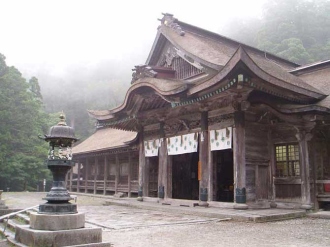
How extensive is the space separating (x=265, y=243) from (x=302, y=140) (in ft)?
21.0

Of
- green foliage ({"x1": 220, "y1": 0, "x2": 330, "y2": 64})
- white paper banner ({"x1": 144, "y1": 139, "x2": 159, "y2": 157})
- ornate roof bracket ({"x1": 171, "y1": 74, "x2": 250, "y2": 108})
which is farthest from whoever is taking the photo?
green foliage ({"x1": 220, "y1": 0, "x2": 330, "y2": 64})

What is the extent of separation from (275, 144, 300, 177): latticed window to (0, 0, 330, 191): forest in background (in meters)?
23.3

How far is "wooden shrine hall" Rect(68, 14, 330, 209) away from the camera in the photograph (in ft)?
37.3

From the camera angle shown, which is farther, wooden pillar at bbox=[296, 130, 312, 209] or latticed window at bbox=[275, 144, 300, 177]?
latticed window at bbox=[275, 144, 300, 177]

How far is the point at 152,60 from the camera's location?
16.8m

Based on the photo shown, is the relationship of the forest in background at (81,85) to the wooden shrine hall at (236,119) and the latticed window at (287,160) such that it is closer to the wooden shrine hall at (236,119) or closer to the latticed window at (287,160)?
the wooden shrine hall at (236,119)

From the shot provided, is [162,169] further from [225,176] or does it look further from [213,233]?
[213,233]

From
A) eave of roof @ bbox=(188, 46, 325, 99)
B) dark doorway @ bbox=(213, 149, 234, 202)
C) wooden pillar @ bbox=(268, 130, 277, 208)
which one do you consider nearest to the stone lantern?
eave of roof @ bbox=(188, 46, 325, 99)

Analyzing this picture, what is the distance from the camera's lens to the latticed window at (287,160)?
12266mm

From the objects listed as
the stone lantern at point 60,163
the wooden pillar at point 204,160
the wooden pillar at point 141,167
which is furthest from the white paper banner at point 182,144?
the stone lantern at point 60,163

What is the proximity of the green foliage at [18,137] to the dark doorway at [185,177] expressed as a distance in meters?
17.2

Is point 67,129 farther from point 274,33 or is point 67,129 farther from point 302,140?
point 274,33

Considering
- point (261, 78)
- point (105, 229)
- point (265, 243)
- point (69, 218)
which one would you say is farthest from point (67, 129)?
point (261, 78)

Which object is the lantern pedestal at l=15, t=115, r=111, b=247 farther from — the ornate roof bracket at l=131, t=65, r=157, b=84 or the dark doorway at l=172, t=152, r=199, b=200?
the dark doorway at l=172, t=152, r=199, b=200
